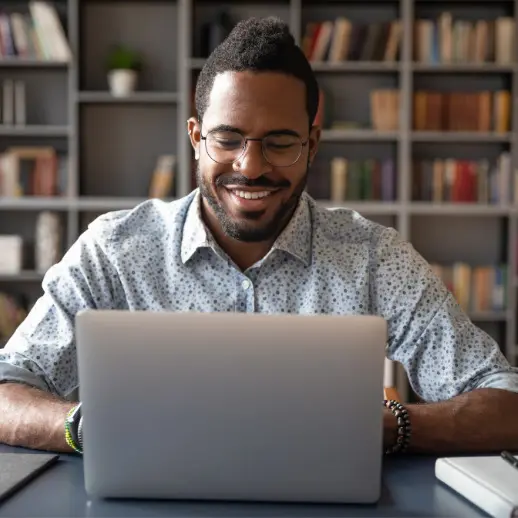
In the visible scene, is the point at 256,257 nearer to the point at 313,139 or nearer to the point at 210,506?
the point at 313,139

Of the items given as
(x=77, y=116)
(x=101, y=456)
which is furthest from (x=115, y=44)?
(x=101, y=456)

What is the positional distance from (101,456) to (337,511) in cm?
27

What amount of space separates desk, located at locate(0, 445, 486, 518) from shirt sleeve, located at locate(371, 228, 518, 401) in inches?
19.9

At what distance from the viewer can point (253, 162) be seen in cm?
155

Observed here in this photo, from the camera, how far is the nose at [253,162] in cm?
155

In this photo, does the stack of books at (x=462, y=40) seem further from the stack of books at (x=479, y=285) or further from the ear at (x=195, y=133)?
the ear at (x=195, y=133)

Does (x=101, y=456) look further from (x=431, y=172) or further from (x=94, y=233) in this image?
(x=431, y=172)

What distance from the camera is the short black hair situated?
157 centimetres

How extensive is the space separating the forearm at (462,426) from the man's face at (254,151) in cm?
51

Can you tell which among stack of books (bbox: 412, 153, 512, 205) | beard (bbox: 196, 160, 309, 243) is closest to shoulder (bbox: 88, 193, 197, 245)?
beard (bbox: 196, 160, 309, 243)

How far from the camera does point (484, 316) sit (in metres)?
4.17

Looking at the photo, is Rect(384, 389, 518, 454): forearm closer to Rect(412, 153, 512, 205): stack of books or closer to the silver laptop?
the silver laptop

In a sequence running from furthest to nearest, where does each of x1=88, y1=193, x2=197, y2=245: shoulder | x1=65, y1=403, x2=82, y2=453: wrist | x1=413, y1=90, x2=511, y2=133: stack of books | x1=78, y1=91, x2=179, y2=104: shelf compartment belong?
x1=413, y1=90, x2=511, y2=133: stack of books, x1=78, y1=91, x2=179, y2=104: shelf compartment, x1=88, y1=193, x2=197, y2=245: shoulder, x1=65, y1=403, x2=82, y2=453: wrist

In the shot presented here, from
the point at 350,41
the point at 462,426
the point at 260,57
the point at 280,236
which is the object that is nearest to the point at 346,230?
the point at 280,236
